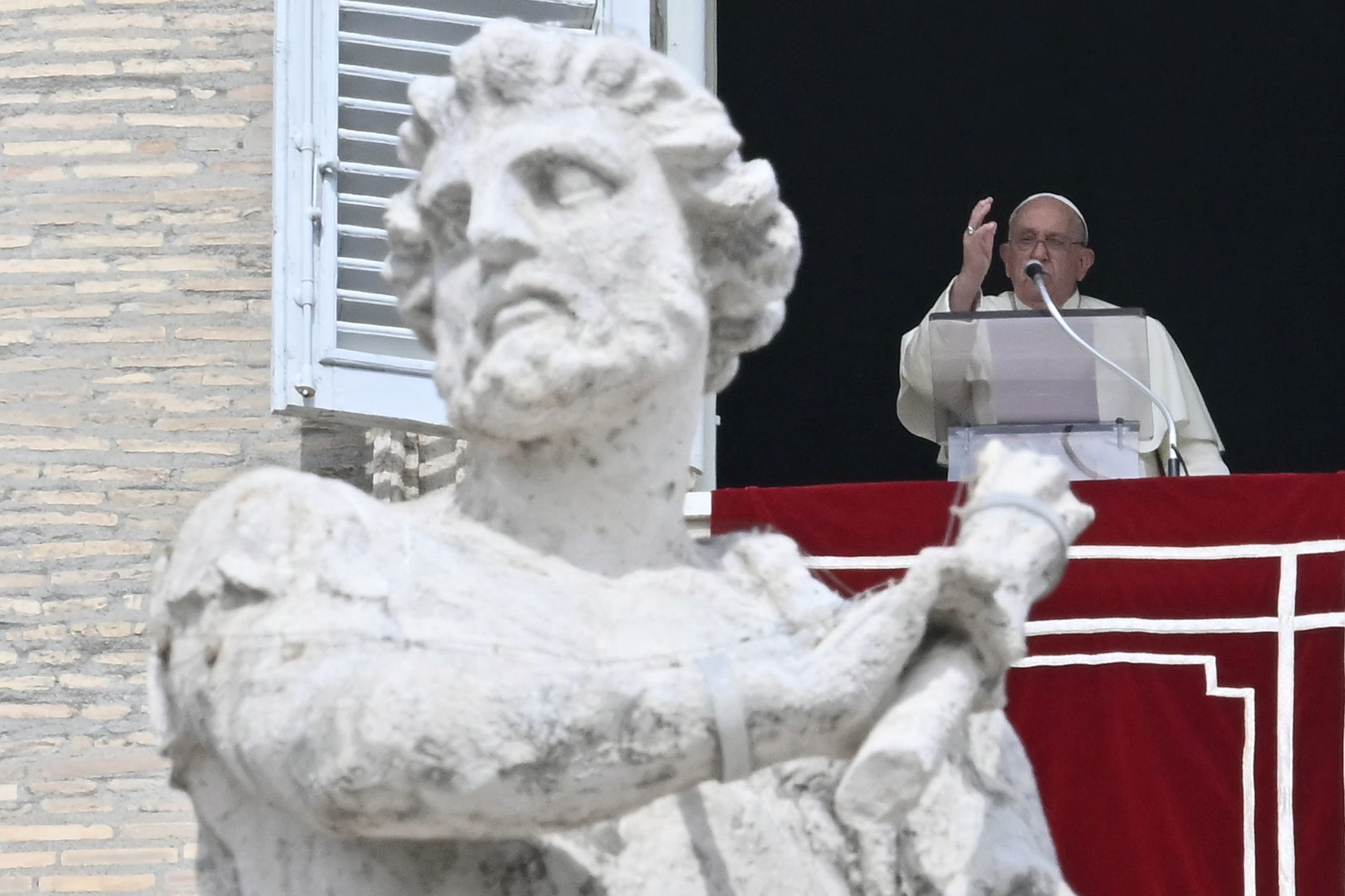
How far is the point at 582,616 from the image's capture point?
309 cm

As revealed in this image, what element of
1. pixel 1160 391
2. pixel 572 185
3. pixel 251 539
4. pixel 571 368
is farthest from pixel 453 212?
pixel 1160 391

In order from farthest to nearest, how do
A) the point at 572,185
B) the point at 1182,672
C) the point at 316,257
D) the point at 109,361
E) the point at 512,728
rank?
1. the point at 109,361
2. the point at 316,257
3. the point at 1182,672
4. the point at 572,185
5. the point at 512,728

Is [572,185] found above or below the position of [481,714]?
above

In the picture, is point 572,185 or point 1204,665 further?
point 1204,665

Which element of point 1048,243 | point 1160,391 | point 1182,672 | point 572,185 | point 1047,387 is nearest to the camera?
Result: point 572,185

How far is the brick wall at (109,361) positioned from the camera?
7465 mm

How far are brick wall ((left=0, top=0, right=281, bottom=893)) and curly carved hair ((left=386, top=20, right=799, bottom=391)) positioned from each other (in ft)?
13.9

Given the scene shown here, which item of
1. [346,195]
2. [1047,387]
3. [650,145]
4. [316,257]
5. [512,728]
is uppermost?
[346,195]

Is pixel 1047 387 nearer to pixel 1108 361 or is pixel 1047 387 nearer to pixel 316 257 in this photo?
pixel 1108 361

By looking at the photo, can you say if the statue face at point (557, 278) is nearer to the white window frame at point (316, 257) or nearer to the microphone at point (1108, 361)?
the white window frame at point (316, 257)

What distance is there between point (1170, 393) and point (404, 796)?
19.9 ft

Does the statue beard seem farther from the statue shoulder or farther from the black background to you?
the black background

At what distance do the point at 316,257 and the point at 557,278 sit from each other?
4.08 meters

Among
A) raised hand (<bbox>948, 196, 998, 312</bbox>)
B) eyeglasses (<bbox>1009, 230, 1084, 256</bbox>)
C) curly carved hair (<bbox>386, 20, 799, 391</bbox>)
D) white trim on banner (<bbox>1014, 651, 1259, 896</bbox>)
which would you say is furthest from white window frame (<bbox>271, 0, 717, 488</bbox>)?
curly carved hair (<bbox>386, 20, 799, 391</bbox>)
